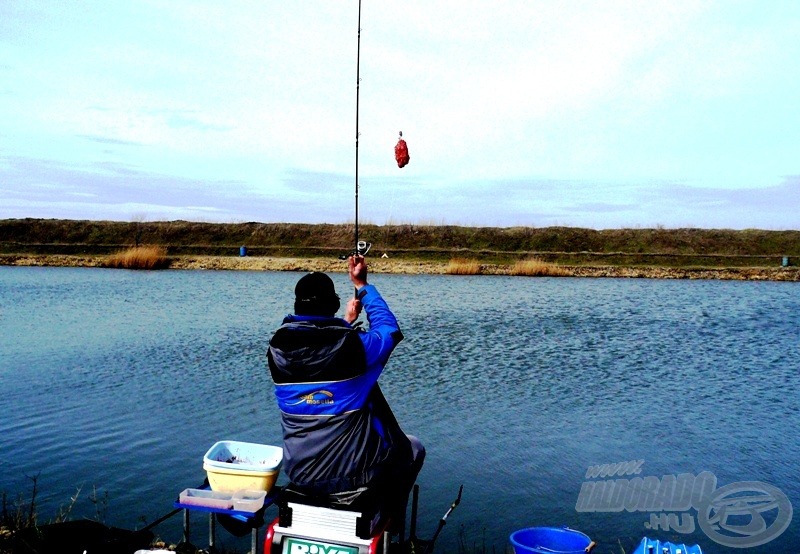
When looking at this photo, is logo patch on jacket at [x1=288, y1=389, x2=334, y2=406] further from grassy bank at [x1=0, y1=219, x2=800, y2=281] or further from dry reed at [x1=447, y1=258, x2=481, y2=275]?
grassy bank at [x1=0, y1=219, x2=800, y2=281]

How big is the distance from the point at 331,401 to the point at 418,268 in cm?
3512

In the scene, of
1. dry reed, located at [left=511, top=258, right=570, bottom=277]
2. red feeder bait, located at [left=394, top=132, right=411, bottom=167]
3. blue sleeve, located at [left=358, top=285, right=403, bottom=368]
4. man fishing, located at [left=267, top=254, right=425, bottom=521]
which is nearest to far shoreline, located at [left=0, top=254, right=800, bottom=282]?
dry reed, located at [left=511, top=258, right=570, bottom=277]

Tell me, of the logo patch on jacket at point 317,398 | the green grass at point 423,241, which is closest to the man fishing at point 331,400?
the logo patch on jacket at point 317,398

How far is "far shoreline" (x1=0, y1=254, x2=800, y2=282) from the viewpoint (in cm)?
3850

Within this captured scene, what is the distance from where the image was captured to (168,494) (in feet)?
20.8

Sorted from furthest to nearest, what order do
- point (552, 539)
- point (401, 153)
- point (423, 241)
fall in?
point (423, 241), point (401, 153), point (552, 539)

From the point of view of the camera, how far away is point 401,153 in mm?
5707

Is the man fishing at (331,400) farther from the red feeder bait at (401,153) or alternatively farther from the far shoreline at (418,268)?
the far shoreline at (418,268)

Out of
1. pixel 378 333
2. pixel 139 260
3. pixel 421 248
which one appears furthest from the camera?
pixel 421 248

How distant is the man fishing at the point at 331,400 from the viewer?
3.53 m

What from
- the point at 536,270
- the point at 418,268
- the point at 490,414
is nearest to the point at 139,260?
the point at 418,268

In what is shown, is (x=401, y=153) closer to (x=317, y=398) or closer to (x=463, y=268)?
(x=317, y=398)

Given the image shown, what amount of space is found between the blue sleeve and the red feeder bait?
191 cm

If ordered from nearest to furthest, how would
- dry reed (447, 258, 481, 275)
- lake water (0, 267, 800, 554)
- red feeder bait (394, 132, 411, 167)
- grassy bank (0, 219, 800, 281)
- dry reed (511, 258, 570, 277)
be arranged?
red feeder bait (394, 132, 411, 167) → lake water (0, 267, 800, 554) → dry reed (447, 258, 481, 275) → dry reed (511, 258, 570, 277) → grassy bank (0, 219, 800, 281)
